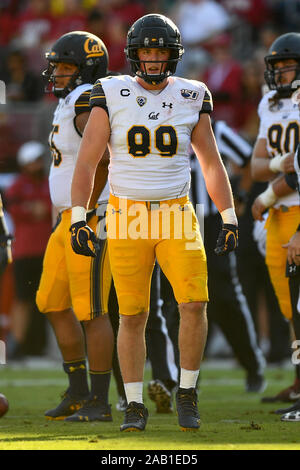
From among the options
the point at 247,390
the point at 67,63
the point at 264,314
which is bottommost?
the point at 264,314

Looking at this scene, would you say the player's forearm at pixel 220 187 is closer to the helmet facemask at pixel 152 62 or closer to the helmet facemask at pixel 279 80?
the helmet facemask at pixel 152 62

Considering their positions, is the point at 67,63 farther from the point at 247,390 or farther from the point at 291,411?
the point at 247,390

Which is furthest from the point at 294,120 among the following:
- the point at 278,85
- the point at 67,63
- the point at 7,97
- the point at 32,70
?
the point at 32,70

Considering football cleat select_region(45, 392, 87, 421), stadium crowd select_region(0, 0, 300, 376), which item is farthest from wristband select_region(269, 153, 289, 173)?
stadium crowd select_region(0, 0, 300, 376)

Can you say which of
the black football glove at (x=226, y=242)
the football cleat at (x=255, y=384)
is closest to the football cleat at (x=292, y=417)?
the black football glove at (x=226, y=242)

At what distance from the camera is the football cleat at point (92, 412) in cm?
555

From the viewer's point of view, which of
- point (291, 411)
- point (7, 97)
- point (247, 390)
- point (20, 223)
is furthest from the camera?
point (7, 97)

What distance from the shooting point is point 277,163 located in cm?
612

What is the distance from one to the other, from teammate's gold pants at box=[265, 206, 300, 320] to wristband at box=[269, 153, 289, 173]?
233 mm

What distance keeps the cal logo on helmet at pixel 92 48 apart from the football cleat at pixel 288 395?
2.26 meters

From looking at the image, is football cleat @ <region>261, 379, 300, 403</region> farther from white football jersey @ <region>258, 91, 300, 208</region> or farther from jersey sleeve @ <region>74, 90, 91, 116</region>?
jersey sleeve @ <region>74, 90, 91, 116</region>

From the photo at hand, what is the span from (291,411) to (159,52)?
200 cm

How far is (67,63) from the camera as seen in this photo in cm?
589

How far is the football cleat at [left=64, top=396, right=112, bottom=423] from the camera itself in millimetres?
5555
